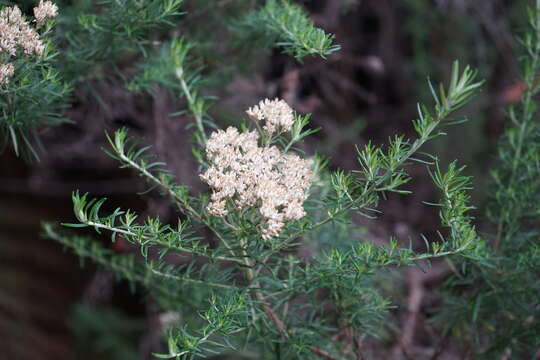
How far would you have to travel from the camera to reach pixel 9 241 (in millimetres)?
2477

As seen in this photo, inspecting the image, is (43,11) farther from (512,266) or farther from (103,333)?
(103,333)

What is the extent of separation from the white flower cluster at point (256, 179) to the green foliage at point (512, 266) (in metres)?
0.46

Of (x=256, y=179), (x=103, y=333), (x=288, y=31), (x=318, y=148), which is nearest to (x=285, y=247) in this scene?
(x=256, y=179)

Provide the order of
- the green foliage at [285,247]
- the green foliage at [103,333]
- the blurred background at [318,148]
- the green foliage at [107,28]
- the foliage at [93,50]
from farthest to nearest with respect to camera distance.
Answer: the green foliage at [103,333]
the blurred background at [318,148]
the green foliage at [107,28]
the foliage at [93,50]
the green foliage at [285,247]

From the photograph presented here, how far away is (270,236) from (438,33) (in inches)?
87.8

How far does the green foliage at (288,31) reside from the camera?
83 centimetres

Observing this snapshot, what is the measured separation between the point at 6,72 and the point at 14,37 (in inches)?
2.3

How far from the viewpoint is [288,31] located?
36.0 inches

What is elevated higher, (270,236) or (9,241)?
(9,241)

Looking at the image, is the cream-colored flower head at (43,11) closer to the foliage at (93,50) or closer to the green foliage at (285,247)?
the foliage at (93,50)

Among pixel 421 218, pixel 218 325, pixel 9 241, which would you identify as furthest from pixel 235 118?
pixel 9 241

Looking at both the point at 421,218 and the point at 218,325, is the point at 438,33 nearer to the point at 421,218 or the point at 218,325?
the point at 421,218

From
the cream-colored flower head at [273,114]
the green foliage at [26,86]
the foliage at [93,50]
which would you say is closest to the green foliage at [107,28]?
the foliage at [93,50]

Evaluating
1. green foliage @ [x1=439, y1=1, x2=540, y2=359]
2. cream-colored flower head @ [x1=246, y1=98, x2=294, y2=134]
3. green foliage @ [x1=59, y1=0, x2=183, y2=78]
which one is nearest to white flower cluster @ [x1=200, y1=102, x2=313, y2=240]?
cream-colored flower head @ [x1=246, y1=98, x2=294, y2=134]
